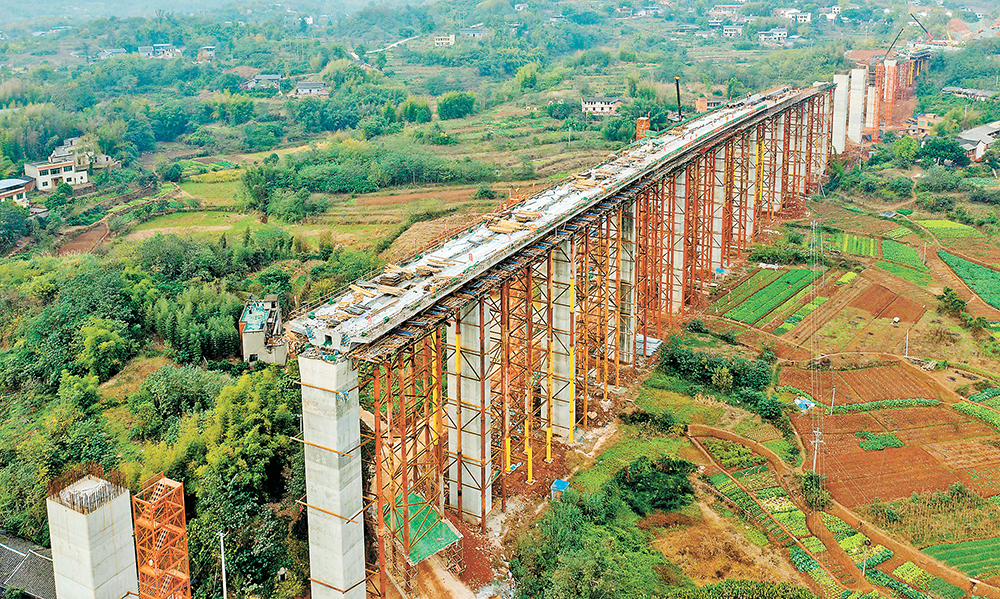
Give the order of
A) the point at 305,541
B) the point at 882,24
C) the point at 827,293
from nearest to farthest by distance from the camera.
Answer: the point at 305,541
the point at 827,293
the point at 882,24

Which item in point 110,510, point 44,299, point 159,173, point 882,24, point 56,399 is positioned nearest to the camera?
point 110,510

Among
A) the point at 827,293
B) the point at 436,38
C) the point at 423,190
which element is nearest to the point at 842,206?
the point at 827,293

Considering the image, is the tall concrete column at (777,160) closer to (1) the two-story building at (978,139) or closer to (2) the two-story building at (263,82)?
(1) the two-story building at (978,139)

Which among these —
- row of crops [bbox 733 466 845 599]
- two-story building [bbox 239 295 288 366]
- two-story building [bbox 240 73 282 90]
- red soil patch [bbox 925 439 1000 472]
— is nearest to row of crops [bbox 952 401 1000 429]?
red soil patch [bbox 925 439 1000 472]

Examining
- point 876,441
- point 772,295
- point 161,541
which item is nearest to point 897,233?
point 772,295

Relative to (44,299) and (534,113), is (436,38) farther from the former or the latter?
(44,299)

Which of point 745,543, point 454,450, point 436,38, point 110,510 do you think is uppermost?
point 436,38

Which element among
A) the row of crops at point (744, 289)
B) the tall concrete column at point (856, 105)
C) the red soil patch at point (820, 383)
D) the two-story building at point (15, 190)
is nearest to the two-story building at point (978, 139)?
the tall concrete column at point (856, 105)
